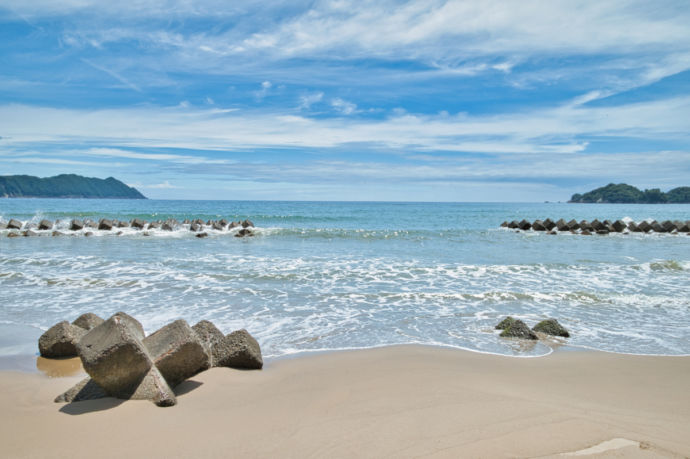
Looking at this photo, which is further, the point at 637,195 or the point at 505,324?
the point at 637,195

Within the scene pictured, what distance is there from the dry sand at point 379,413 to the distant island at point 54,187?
14760cm

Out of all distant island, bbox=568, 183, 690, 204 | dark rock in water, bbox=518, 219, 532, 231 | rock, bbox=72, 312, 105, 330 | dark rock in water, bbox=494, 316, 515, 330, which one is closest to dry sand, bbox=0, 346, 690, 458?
rock, bbox=72, 312, 105, 330

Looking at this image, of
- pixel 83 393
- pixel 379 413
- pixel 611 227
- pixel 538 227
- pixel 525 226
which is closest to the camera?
pixel 379 413

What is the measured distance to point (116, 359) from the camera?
13.4 feet

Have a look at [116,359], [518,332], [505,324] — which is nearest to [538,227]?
[505,324]

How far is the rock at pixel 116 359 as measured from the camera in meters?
4.06

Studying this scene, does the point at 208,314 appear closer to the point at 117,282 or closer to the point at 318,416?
the point at 117,282

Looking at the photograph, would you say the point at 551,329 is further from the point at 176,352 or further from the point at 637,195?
the point at 637,195

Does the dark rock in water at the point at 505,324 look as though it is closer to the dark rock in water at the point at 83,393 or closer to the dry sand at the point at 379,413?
the dry sand at the point at 379,413

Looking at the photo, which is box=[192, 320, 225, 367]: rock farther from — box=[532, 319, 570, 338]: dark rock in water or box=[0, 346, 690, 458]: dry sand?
box=[532, 319, 570, 338]: dark rock in water

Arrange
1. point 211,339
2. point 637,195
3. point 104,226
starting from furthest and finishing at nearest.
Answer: point 637,195
point 104,226
point 211,339

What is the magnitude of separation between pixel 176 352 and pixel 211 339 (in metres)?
0.93

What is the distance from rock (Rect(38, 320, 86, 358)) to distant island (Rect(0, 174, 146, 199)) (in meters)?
145

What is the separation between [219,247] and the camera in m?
19.0
